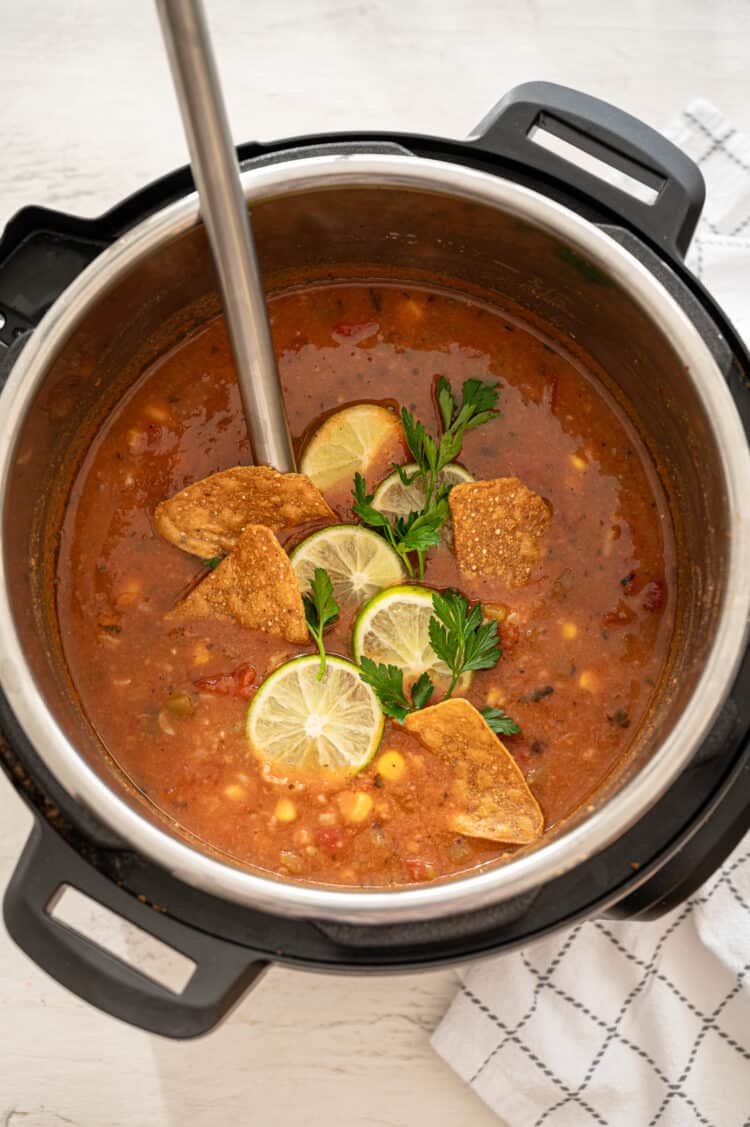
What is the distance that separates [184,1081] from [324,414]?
1.38 metres

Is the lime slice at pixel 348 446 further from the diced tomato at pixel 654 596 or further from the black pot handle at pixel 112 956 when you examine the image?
the black pot handle at pixel 112 956

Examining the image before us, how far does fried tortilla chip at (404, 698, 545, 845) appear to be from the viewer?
1.96 meters

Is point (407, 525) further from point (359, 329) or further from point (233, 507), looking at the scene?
point (359, 329)

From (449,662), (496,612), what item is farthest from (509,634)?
(449,662)

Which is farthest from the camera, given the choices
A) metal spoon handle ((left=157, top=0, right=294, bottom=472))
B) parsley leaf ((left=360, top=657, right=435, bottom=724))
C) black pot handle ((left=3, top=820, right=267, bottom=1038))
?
parsley leaf ((left=360, top=657, right=435, bottom=724))

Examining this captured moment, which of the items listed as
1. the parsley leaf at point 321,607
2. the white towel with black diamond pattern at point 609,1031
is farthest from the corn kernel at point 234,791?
the white towel with black diamond pattern at point 609,1031

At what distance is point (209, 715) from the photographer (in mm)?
2064

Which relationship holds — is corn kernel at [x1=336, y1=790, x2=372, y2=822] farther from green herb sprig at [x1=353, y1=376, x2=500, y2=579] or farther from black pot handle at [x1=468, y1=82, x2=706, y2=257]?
black pot handle at [x1=468, y1=82, x2=706, y2=257]

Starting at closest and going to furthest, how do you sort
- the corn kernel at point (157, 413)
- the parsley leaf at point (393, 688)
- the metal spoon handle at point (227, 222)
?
the metal spoon handle at point (227, 222)
the parsley leaf at point (393, 688)
the corn kernel at point (157, 413)

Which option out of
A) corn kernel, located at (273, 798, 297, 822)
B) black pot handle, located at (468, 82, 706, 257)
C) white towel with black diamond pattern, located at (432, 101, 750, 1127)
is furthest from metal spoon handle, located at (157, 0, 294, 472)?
white towel with black diamond pattern, located at (432, 101, 750, 1127)

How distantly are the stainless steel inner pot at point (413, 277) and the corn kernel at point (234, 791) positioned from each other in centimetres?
11

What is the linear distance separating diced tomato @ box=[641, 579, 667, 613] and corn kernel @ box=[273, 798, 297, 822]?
0.75 meters

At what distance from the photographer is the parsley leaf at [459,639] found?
199cm

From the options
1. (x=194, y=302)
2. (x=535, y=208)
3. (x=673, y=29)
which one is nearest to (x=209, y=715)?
(x=194, y=302)
